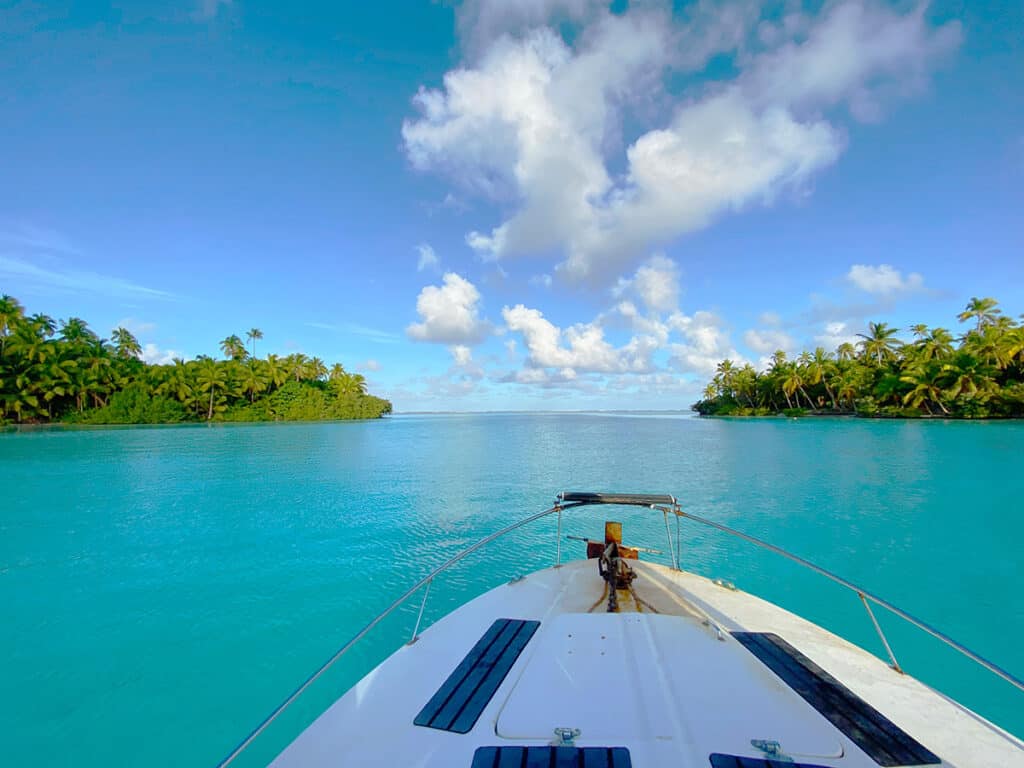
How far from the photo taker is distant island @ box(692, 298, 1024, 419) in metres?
38.9

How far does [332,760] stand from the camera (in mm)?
1995

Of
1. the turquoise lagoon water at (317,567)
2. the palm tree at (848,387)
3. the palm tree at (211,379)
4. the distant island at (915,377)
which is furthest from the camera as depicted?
the palm tree at (211,379)

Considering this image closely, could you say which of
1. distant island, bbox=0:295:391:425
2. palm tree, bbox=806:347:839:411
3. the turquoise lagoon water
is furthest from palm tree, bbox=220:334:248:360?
palm tree, bbox=806:347:839:411

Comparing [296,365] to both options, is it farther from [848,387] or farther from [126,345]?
[848,387]

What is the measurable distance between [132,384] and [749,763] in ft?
213

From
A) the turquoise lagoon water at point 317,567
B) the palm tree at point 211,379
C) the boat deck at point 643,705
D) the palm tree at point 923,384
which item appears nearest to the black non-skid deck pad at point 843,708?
the boat deck at point 643,705

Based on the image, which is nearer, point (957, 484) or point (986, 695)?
point (986, 695)

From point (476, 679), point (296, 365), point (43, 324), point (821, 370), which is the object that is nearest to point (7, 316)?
point (43, 324)

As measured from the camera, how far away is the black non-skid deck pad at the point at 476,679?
218 centimetres

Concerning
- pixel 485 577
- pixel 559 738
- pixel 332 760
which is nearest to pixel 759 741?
pixel 559 738

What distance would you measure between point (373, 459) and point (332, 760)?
899 inches

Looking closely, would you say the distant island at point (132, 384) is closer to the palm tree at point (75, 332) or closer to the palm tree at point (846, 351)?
the palm tree at point (75, 332)

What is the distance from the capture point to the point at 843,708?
2219mm

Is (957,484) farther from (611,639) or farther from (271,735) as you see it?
(271,735)
